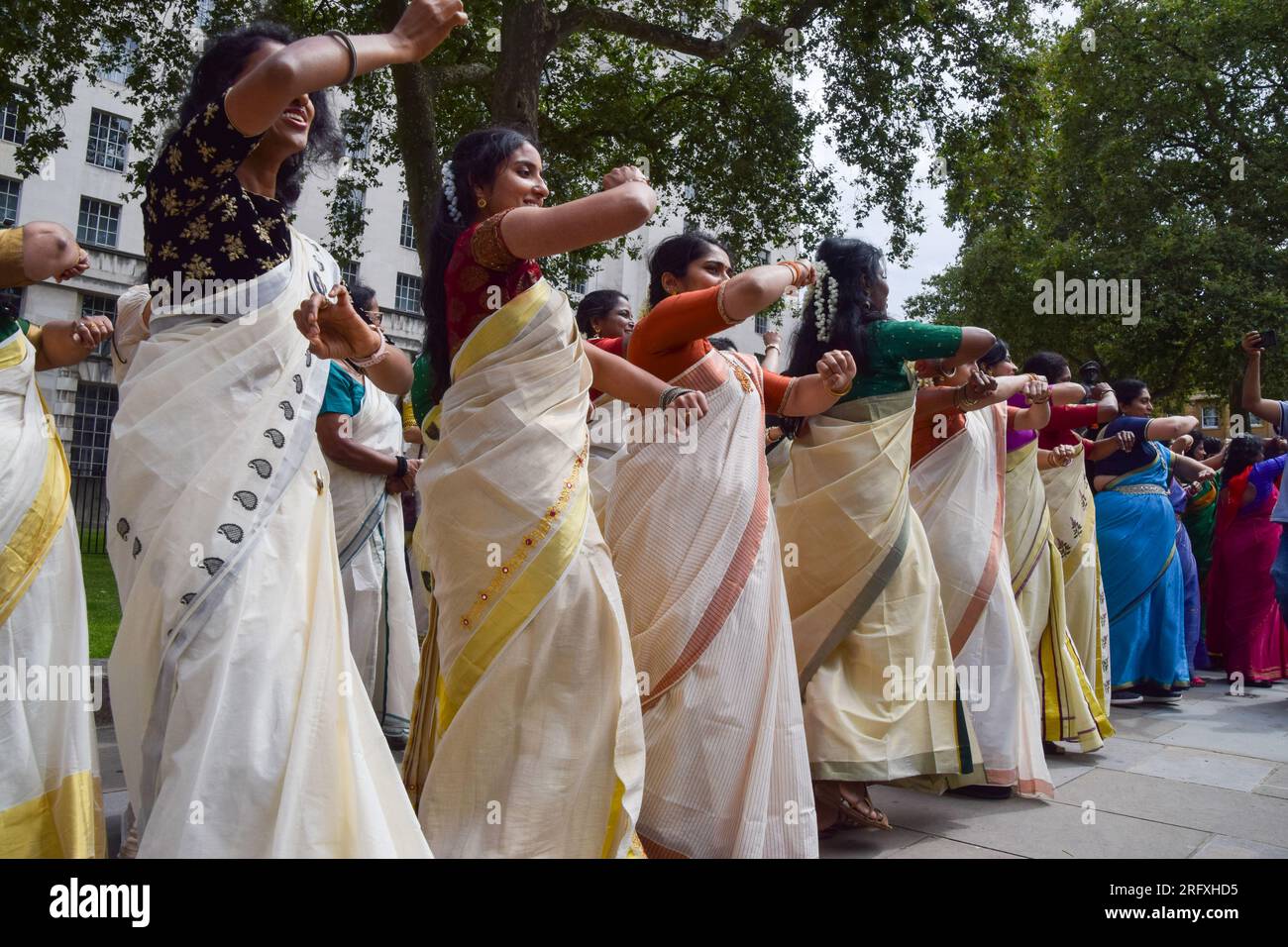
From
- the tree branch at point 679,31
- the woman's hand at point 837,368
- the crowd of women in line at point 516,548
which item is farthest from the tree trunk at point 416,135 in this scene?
the woman's hand at point 837,368

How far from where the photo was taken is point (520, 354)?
251 centimetres

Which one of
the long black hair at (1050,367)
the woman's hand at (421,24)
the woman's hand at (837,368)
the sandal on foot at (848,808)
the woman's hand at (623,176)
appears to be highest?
the woman's hand at (421,24)

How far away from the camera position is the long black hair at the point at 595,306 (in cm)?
500

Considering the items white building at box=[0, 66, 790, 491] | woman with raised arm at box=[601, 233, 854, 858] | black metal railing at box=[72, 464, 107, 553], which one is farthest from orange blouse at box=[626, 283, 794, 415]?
white building at box=[0, 66, 790, 491]

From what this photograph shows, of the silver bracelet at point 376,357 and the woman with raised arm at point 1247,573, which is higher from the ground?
the silver bracelet at point 376,357

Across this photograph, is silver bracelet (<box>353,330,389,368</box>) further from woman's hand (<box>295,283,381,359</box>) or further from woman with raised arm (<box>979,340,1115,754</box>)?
woman with raised arm (<box>979,340,1115,754</box>)

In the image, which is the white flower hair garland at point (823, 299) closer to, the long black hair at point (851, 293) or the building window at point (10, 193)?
the long black hair at point (851, 293)

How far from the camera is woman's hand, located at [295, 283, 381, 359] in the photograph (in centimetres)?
212

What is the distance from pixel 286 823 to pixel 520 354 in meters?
1.18

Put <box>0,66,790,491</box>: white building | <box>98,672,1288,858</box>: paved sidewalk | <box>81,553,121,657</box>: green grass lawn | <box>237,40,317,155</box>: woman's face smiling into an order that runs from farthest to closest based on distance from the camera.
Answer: <box>0,66,790,491</box>: white building, <box>81,553,121,657</box>: green grass lawn, <box>98,672,1288,858</box>: paved sidewalk, <box>237,40,317,155</box>: woman's face smiling

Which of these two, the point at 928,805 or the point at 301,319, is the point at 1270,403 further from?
the point at 301,319

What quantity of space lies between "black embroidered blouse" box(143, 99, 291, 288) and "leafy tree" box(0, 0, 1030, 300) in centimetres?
661

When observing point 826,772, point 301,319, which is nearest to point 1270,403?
point 826,772

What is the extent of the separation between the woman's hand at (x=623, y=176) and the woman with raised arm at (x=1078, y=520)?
12.5 feet
